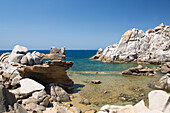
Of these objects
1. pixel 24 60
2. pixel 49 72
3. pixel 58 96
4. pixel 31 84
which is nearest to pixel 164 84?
pixel 58 96

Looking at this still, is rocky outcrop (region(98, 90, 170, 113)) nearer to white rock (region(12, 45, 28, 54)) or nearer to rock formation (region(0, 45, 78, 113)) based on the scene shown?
rock formation (region(0, 45, 78, 113))

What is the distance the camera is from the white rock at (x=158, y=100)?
280 inches

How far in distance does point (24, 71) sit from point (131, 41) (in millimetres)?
57437

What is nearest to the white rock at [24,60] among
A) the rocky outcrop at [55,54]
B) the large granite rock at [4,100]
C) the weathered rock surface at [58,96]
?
the weathered rock surface at [58,96]

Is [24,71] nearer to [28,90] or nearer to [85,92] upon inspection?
[28,90]

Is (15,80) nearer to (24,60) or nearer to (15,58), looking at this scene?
(24,60)

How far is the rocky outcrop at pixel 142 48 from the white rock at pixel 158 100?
160ft

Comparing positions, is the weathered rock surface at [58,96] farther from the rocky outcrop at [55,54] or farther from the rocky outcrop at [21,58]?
the rocky outcrop at [55,54]

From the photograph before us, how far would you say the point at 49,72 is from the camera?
51.5 feet

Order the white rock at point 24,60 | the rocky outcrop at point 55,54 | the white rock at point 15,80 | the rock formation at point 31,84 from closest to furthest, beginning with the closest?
the rock formation at point 31,84
the white rock at point 15,80
the white rock at point 24,60
the rocky outcrop at point 55,54

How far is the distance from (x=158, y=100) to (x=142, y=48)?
5665 cm

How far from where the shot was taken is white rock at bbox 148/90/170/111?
7117 mm

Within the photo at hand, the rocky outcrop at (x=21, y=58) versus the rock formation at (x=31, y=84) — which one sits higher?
the rocky outcrop at (x=21, y=58)

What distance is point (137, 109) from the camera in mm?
7715
